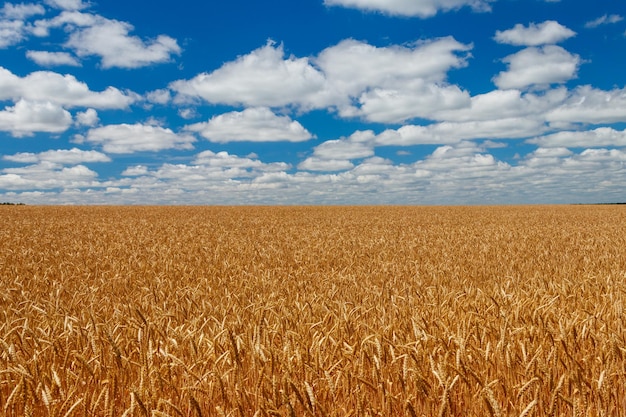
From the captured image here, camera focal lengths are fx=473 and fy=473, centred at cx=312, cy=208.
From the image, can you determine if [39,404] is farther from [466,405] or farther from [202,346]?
[466,405]

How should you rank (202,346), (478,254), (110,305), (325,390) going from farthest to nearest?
(478,254) < (110,305) < (202,346) < (325,390)

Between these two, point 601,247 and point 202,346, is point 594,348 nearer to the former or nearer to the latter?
point 202,346

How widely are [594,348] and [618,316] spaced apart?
2.98 feet

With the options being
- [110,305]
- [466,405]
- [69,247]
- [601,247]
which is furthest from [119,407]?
[601,247]

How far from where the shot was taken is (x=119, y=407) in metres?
2.94

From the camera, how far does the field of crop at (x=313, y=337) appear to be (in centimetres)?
275

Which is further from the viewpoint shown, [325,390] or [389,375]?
[389,375]

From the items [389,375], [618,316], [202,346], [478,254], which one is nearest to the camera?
[389,375]

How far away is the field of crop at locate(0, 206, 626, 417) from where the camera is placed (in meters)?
2.75

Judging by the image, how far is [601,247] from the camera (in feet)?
39.8

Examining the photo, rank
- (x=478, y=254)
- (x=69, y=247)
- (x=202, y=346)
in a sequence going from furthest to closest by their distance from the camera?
(x=69, y=247)
(x=478, y=254)
(x=202, y=346)

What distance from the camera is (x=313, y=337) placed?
3420 mm

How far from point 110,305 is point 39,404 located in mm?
3345

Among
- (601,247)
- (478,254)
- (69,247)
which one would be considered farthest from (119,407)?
(601,247)
